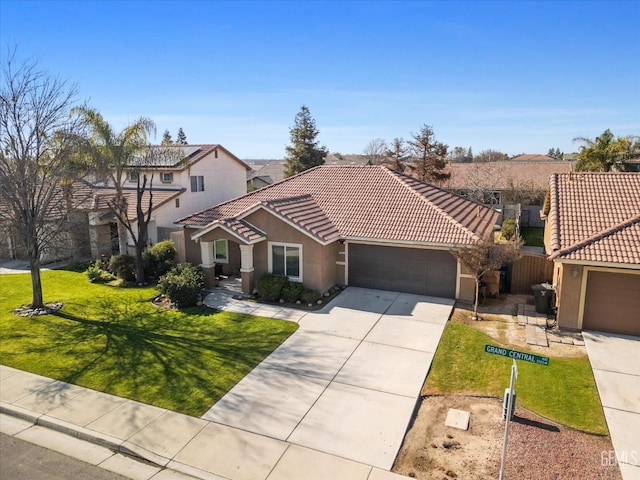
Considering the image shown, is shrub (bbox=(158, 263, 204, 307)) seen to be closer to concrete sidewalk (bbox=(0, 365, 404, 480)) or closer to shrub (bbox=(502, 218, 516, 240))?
concrete sidewalk (bbox=(0, 365, 404, 480))

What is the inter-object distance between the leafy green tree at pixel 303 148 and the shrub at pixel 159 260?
28.9m

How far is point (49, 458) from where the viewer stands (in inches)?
362

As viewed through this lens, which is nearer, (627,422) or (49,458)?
(49,458)

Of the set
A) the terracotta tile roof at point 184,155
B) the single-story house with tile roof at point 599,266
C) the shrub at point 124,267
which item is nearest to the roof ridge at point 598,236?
the single-story house with tile roof at point 599,266

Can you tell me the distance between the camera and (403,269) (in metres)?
18.8

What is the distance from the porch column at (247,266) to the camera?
1862 cm

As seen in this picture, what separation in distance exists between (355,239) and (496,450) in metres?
11.0

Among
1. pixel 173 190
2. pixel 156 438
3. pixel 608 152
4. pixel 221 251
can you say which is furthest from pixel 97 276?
pixel 608 152

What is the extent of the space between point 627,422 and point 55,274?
2496 cm

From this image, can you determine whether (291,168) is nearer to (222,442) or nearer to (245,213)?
(245,213)

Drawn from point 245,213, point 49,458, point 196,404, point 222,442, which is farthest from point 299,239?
point 49,458

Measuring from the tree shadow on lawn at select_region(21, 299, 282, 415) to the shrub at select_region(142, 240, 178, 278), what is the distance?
179 inches

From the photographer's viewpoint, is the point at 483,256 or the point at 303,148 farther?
the point at 303,148

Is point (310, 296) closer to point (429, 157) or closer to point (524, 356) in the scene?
point (524, 356)
